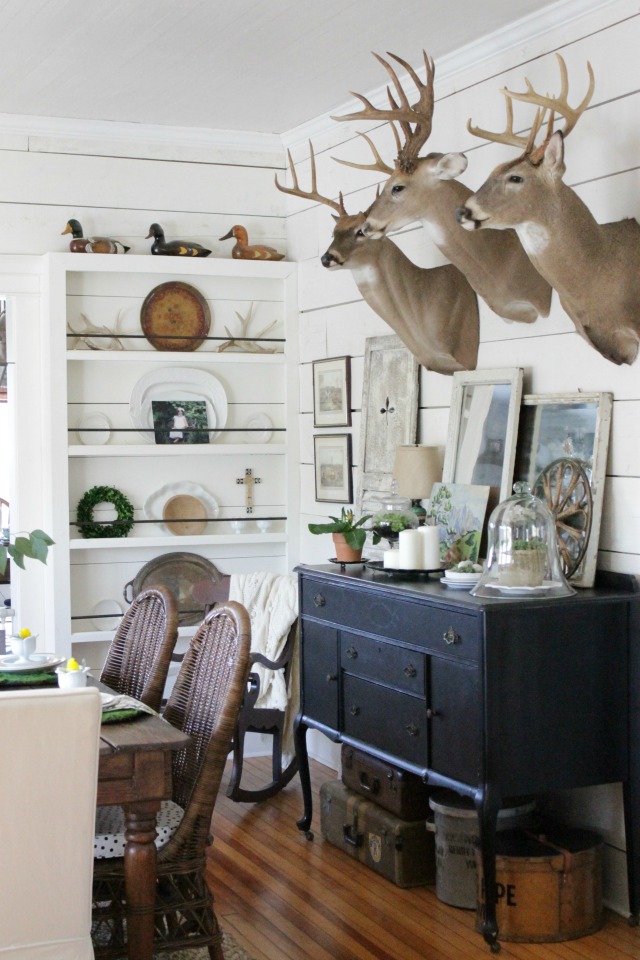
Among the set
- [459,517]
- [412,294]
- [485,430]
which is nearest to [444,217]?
[412,294]

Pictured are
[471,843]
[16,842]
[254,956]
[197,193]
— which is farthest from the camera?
[197,193]

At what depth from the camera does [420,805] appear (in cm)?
380

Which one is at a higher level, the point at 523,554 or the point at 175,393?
the point at 175,393

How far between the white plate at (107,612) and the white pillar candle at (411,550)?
1983 millimetres

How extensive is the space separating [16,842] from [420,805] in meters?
1.84

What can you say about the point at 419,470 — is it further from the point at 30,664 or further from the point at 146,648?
the point at 30,664

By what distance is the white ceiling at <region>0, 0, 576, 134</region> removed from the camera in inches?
152

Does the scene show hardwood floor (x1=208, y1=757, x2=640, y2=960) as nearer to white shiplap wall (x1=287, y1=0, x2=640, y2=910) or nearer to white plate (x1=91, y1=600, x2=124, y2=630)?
white shiplap wall (x1=287, y1=0, x2=640, y2=910)

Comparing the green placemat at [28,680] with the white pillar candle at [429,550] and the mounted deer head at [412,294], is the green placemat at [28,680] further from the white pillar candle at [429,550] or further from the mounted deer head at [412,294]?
the mounted deer head at [412,294]

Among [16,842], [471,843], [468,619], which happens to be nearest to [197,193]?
[468,619]

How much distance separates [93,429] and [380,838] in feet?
7.85

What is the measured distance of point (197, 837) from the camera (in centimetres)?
→ 290

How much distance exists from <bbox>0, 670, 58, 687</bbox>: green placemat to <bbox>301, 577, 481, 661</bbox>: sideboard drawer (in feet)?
3.37

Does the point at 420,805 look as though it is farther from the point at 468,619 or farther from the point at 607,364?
the point at 607,364
